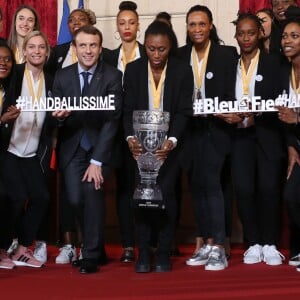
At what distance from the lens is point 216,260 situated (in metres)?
4.44

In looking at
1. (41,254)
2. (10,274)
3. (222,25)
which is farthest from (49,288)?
(222,25)

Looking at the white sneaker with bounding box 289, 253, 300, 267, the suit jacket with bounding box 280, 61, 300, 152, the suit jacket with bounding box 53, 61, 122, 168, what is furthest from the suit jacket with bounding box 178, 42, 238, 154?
the white sneaker with bounding box 289, 253, 300, 267

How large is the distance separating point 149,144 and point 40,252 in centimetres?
112

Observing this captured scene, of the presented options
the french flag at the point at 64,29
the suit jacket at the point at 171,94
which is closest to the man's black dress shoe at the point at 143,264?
the suit jacket at the point at 171,94

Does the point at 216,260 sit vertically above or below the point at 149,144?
below

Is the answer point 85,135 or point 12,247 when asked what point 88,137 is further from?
point 12,247

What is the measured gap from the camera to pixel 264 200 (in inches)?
181

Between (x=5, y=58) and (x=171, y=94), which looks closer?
(x=171, y=94)

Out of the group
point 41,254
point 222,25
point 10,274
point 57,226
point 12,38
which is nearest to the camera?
point 10,274

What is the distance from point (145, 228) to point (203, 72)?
39.8 inches

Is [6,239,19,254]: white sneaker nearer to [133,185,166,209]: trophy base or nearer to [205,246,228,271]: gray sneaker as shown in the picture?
[133,185,166,209]: trophy base

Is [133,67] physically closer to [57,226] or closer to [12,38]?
[12,38]

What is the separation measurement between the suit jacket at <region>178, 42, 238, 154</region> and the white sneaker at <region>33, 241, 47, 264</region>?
1212 mm

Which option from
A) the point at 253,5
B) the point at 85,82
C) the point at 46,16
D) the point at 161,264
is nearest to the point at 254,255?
the point at 161,264
